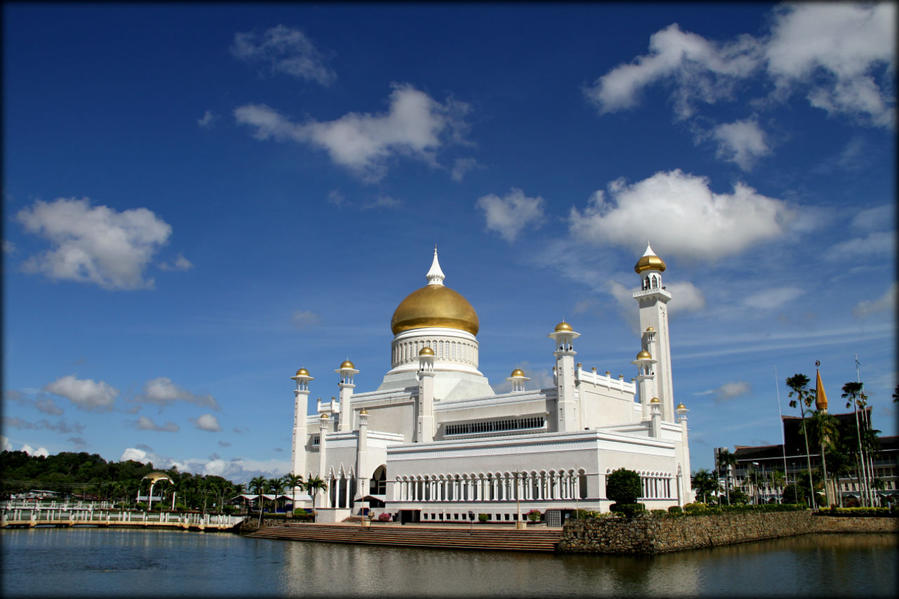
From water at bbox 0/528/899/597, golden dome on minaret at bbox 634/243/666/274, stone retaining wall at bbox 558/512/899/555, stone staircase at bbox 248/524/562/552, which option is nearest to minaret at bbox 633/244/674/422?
golden dome on minaret at bbox 634/243/666/274

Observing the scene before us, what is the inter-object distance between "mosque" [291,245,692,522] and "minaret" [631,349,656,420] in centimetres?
8

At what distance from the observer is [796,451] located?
9519cm

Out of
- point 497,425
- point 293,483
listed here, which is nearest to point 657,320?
A: point 497,425

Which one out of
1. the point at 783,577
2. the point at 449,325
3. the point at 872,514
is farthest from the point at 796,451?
the point at 783,577

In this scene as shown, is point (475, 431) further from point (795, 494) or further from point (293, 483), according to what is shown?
point (795, 494)

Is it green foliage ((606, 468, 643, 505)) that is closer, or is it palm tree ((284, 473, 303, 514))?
green foliage ((606, 468, 643, 505))

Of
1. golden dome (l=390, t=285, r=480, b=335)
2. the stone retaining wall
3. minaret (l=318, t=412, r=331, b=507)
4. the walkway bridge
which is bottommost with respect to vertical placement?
the walkway bridge

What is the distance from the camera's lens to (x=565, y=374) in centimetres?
5172

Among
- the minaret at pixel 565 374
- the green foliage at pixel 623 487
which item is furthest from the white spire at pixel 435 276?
the green foliage at pixel 623 487

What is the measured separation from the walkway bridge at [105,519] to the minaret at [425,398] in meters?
15.8

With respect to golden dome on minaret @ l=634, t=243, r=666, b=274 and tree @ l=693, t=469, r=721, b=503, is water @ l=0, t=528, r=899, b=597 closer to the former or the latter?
tree @ l=693, t=469, r=721, b=503

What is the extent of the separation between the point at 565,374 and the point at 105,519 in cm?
4107

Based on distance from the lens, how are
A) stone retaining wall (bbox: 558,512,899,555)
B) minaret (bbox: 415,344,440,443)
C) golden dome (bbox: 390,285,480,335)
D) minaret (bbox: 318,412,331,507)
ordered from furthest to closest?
1. golden dome (bbox: 390,285,480,335)
2. minaret (bbox: 318,412,331,507)
3. minaret (bbox: 415,344,440,443)
4. stone retaining wall (bbox: 558,512,899,555)

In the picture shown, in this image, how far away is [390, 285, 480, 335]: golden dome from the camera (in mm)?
66625
